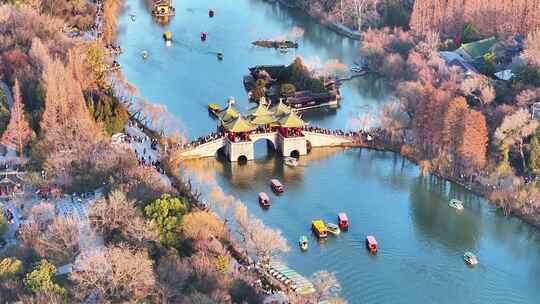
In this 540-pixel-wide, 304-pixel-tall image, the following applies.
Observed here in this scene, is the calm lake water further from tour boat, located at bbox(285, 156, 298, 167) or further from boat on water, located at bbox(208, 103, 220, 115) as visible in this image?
boat on water, located at bbox(208, 103, 220, 115)

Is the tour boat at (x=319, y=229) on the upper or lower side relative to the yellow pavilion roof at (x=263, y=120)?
lower

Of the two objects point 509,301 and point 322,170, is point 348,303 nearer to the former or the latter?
point 509,301

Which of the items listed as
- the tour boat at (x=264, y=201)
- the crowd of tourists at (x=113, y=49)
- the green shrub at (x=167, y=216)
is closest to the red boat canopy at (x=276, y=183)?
the tour boat at (x=264, y=201)

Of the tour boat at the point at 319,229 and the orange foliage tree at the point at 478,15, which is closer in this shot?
the tour boat at the point at 319,229

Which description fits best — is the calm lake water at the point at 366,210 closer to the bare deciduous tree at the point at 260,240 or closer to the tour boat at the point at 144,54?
the tour boat at the point at 144,54

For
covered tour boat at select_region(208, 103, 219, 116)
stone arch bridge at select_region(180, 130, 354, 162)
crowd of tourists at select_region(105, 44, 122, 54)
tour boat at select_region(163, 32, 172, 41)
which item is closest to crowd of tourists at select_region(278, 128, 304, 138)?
stone arch bridge at select_region(180, 130, 354, 162)

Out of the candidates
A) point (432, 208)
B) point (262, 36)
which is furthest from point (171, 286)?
point (262, 36)

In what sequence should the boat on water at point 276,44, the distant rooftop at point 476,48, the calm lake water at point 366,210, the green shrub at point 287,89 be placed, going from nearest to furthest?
the calm lake water at point 366,210, the green shrub at point 287,89, the distant rooftop at point 476,48, the boat on water at point 276,44
